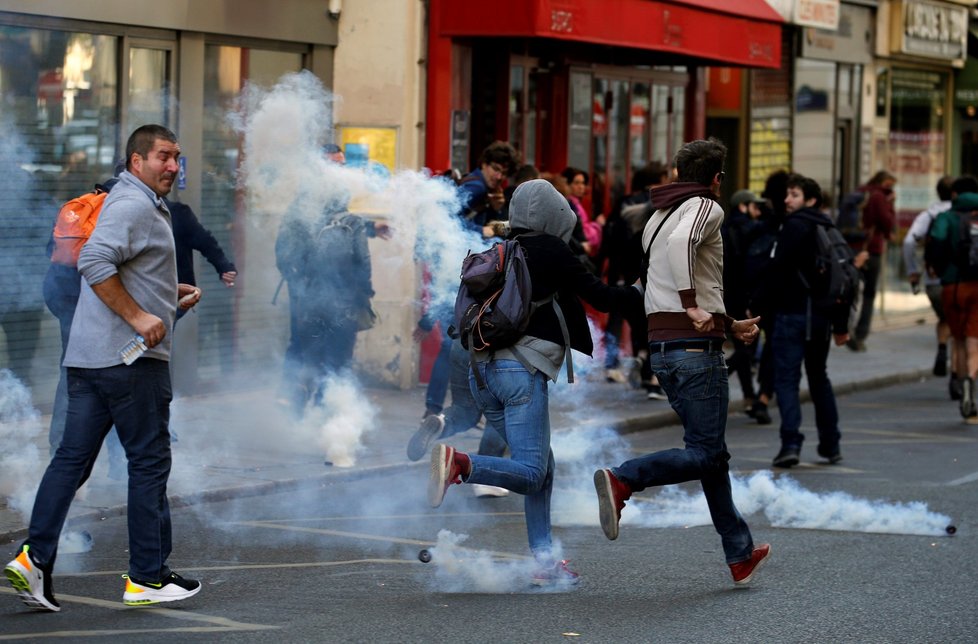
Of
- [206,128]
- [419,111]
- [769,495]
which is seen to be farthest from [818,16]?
[769,495]

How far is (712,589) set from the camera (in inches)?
255

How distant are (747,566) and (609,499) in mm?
649

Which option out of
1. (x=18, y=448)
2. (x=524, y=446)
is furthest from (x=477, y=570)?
(x=18, y=448)

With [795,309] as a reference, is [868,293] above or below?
below

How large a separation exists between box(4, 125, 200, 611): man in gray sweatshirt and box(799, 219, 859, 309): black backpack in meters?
5.00

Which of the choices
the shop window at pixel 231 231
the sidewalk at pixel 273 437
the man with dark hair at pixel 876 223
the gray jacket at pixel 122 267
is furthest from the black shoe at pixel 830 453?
the man with dark hair at pixel 876 223

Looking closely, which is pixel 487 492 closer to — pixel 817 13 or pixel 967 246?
pixel 967 246

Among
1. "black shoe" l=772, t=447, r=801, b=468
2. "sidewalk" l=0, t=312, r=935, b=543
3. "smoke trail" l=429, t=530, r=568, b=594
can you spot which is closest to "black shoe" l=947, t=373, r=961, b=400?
"sidewalk" l=0, t=312, r=935, b=543

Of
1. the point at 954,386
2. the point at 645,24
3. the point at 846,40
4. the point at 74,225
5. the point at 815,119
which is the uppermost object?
the point at 846,40

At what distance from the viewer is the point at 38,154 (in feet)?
35.2

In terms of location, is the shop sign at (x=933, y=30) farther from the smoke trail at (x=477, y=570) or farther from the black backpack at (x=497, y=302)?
the black backpack at (x=497, y=302)

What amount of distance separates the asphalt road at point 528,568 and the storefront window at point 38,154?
278 cm

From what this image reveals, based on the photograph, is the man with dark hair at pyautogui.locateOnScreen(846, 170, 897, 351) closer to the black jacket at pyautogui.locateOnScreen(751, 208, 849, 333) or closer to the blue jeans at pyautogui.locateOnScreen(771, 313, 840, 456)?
the blue jeans at pyautogui.locateOnScreen(771, 313, 840, 456)

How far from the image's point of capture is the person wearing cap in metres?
12.1
